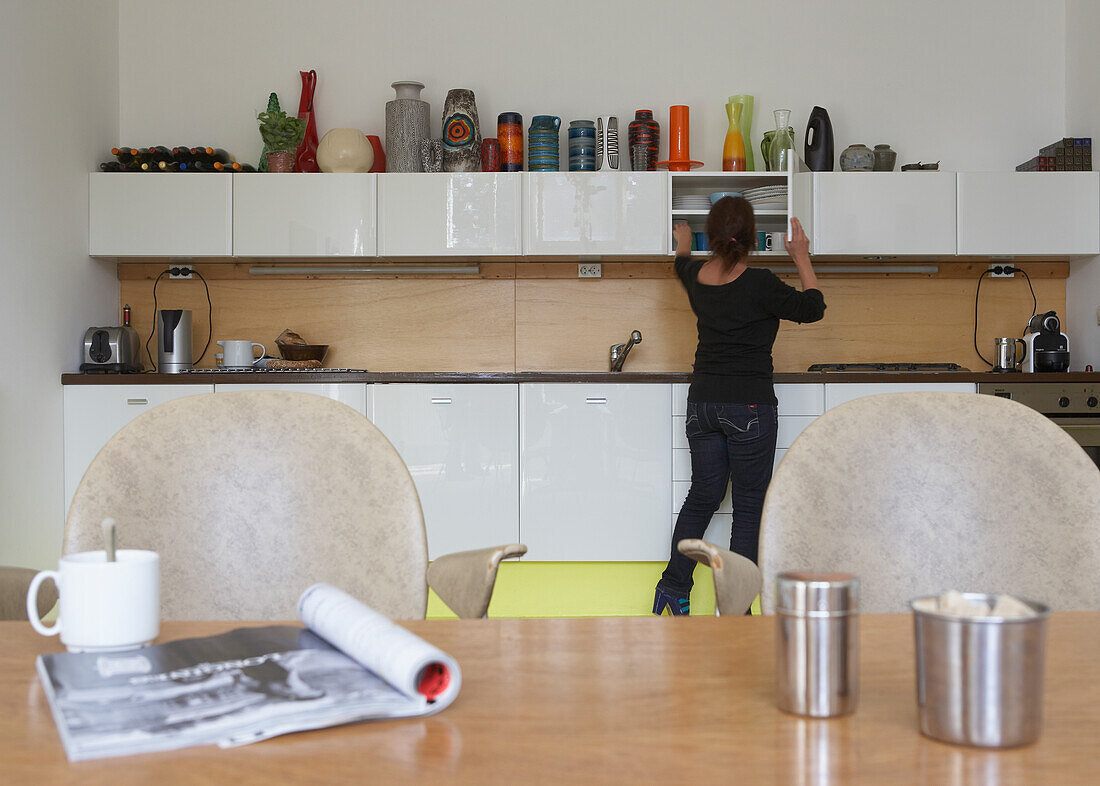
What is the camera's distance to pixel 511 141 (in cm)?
414

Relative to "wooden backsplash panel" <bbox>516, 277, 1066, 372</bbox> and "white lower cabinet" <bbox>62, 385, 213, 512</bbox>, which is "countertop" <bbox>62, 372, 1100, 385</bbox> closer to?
"white lower cabinet" <bbox>62, 385, 213, 512</bbox>

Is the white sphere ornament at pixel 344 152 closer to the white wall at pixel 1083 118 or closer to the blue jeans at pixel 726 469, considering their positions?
the blue jeans at pixel 726 469

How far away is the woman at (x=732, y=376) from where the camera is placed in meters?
3.25

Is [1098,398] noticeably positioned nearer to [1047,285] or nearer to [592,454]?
[1047,285]

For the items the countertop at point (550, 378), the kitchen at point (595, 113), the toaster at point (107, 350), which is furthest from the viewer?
the kitchen at point (595, 113)

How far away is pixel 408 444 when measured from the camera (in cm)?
376

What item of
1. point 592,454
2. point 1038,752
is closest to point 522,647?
point 1038,752

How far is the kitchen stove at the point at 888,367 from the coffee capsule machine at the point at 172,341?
8.53 ft

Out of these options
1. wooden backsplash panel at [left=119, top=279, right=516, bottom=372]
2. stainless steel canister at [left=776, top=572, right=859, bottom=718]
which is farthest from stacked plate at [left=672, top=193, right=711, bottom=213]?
stainless steel canister at [left=776, top=572, right=859, bottom=718]

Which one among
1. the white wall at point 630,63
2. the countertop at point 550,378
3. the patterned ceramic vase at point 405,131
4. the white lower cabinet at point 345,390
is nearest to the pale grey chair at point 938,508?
the countertop at point 550,378

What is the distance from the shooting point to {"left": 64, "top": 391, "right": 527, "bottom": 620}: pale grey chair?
125cm

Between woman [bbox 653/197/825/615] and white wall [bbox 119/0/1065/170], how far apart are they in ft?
3.82

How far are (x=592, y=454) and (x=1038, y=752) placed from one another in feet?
10.4

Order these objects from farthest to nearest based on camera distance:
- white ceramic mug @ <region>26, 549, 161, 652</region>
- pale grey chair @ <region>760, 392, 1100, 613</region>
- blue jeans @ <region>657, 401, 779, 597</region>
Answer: blue jeans @ <region>657, 401, 779, 597</region> < pale grey chair @ <region>760, 392, 1100, 613</region> < white ceramic mug @ <region>26, 549, 161, 652</region>
